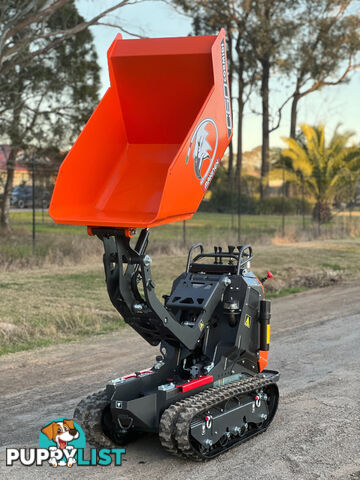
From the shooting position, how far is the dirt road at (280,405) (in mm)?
5254

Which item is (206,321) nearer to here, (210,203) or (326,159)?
(326,159)

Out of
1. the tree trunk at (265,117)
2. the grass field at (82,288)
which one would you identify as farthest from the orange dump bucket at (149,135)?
the tree trunk at (265,117)

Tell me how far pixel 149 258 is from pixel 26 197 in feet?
80.2

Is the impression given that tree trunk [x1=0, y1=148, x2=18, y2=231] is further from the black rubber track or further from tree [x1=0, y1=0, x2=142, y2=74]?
the black rubber track

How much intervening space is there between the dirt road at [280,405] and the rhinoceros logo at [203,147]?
2.34 metres

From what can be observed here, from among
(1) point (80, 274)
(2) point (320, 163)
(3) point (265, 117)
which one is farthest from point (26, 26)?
(3) point (265, 117)

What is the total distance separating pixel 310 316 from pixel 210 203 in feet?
119

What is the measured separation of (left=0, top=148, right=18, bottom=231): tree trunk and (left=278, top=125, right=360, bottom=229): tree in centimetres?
1388

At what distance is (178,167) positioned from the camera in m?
5.18

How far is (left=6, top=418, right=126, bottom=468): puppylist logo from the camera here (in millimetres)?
5418

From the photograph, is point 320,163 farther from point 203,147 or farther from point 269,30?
point 203,147

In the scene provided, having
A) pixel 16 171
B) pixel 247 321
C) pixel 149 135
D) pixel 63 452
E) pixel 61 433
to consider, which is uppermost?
pixel 16 171

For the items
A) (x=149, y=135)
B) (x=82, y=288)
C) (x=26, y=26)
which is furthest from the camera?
(x=26, y=26)

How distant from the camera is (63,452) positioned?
5.53m
